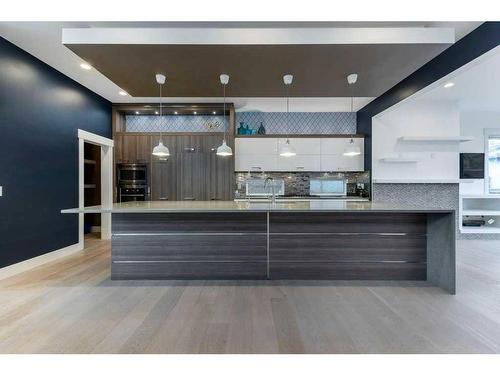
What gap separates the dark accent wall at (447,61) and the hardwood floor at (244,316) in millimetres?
2528

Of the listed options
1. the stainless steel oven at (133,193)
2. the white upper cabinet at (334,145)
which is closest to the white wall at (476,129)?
the white upper cabinet at (334,145)

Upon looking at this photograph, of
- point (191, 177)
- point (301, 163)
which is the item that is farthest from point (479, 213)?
point (191, 177)

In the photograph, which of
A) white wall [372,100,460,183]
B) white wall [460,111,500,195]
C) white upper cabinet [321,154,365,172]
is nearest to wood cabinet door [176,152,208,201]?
white upper cabinet [321,154,365,172]

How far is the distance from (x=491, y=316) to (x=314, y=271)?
1.61 m

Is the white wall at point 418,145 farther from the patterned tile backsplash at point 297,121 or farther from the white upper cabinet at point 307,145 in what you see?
the white upper cabinet at point 307,145

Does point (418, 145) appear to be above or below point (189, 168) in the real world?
above

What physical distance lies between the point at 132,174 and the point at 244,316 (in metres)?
4.49

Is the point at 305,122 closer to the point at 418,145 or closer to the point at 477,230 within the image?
the point at 418,145

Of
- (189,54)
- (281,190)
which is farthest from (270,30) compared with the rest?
(281,190)

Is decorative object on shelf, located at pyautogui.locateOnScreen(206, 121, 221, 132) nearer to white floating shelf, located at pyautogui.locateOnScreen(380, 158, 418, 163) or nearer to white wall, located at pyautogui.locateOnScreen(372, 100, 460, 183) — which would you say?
white wall, located at pyautogui.locateOnScreen(372, 100, 460, 183)

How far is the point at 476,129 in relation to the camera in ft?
19.6

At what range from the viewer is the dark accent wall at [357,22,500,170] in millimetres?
2796

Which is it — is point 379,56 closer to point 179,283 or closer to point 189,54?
point 189,54

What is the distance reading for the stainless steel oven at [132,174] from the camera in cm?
589
